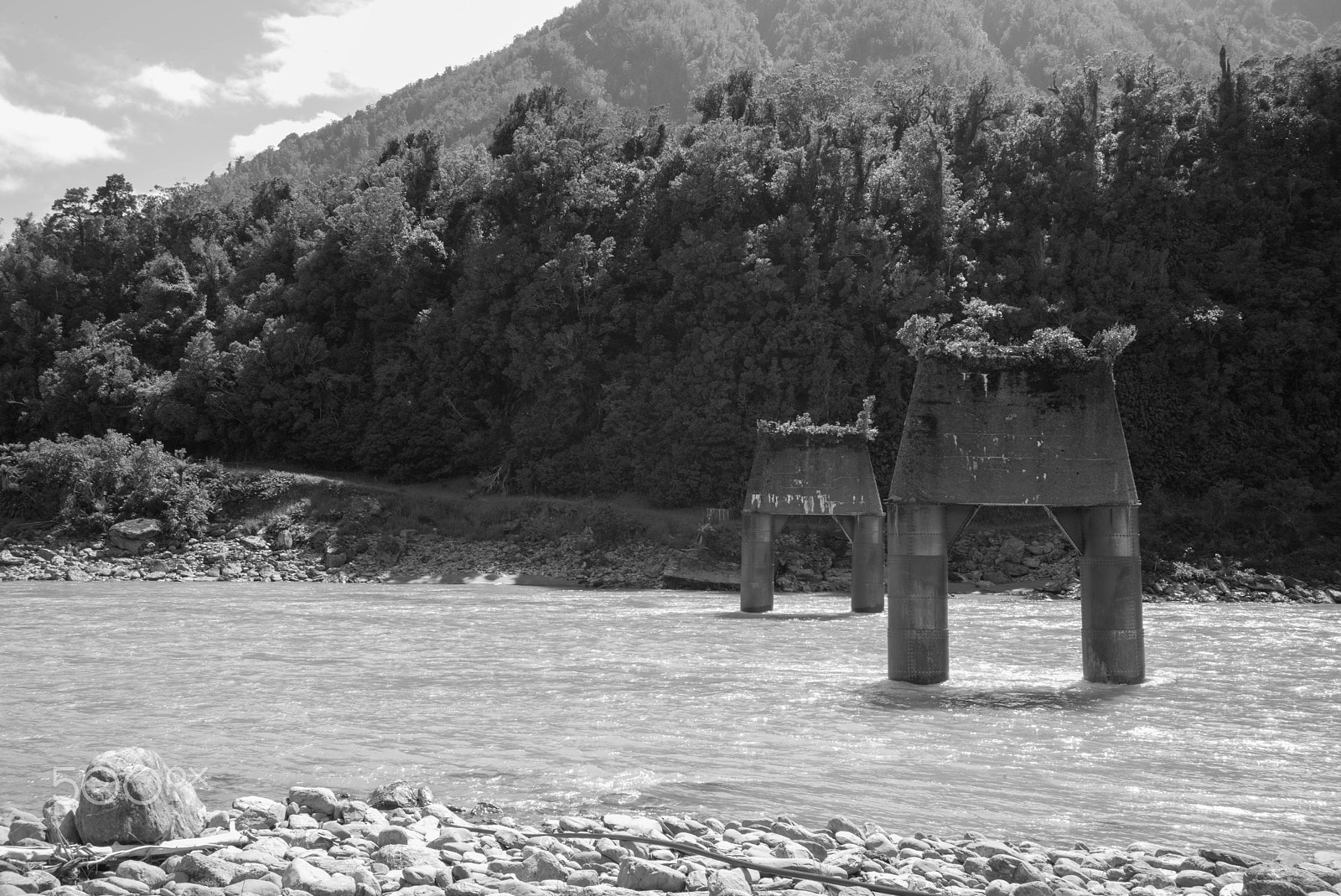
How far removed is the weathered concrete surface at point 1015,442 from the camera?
20.8m

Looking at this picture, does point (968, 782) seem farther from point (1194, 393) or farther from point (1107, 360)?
point (1194, 393)

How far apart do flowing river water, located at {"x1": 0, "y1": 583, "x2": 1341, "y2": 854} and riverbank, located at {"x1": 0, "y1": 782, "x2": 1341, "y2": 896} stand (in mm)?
1007

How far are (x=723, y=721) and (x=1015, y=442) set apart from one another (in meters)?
7.21

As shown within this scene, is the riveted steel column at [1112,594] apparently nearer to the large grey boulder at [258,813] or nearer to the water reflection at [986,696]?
the water reflection at [986,696]

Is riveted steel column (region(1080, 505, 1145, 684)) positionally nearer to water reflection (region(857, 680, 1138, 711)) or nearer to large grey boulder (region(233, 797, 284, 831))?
water reflection (region(857, 680, 1138, 711))

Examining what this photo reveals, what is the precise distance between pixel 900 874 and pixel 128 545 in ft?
192

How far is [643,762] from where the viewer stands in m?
14.8

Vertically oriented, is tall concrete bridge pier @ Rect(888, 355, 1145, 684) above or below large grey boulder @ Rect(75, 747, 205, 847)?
above

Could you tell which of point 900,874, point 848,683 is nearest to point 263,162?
point 848,683

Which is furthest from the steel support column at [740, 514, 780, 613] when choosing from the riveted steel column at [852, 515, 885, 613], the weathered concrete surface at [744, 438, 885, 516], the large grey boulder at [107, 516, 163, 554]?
the large grey boulder at [107, 516, 163, 554]

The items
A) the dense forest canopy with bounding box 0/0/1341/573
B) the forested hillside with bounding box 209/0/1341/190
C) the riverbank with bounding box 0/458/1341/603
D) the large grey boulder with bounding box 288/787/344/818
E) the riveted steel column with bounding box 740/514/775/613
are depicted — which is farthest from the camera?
the forested hillside with bounding box 209/0/1341/190

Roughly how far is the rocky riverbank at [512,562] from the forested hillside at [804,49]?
11020cm

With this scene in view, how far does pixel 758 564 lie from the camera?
39781 mm

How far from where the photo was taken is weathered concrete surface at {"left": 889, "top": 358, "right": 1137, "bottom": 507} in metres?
20.8
